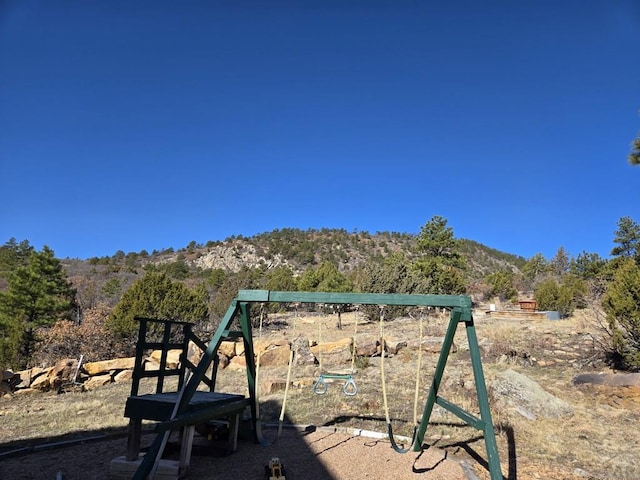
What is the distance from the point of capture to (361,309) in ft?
67.5

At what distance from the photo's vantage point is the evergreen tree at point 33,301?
1328cm

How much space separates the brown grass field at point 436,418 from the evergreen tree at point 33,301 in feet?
19.8

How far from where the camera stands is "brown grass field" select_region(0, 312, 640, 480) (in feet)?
14.3

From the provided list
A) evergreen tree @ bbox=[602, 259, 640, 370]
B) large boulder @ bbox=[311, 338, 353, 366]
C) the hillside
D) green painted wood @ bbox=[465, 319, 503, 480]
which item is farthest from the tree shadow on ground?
the hillside

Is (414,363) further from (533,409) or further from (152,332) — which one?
(152,332)

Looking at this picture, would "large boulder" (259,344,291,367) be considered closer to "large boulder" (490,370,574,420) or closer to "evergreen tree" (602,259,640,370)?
"large boulder" (490,370,574,420)

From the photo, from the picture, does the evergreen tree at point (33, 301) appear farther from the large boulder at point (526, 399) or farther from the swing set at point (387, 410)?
the large boulder at point (526, 399)

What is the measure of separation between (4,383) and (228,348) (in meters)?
5.14

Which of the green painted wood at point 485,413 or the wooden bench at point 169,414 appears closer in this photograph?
the green painted wood at point 485,413

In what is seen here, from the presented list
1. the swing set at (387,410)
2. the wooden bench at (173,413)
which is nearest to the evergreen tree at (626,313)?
the swing set at (387,410)

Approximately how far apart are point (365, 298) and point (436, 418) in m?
3.24

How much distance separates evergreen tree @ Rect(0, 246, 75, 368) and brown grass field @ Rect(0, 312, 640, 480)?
602cm

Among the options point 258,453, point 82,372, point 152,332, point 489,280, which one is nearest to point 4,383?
point 82,372

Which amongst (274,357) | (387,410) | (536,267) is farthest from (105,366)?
(536,267)
